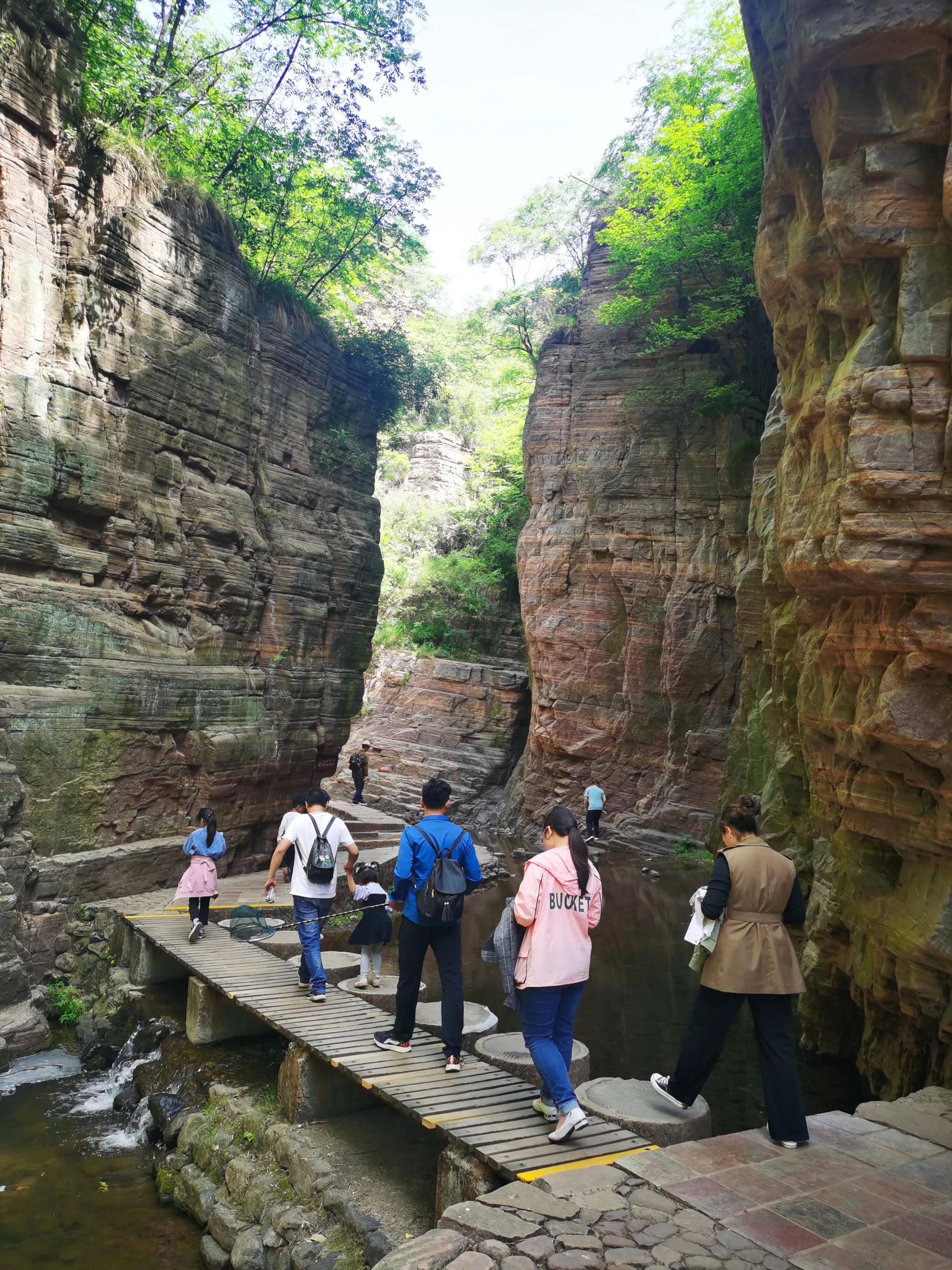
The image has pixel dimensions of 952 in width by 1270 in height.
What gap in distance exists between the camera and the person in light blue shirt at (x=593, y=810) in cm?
2048

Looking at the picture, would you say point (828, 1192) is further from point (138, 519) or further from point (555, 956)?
point (138, 519)

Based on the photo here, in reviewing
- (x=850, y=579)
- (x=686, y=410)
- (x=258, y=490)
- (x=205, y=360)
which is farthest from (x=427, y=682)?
(x=850, y=579)

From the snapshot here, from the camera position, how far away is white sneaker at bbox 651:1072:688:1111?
5.23 metres

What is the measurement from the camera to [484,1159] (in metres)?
4.56

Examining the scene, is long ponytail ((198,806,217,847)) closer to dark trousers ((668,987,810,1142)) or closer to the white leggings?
the white leggings

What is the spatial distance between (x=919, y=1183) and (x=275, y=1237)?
3840 mm

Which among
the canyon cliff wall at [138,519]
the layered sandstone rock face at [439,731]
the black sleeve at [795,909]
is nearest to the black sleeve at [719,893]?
the black sleeve at [795,909]

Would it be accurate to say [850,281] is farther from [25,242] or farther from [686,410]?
[686,410]

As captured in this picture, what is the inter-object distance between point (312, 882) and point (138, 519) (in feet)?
24.3

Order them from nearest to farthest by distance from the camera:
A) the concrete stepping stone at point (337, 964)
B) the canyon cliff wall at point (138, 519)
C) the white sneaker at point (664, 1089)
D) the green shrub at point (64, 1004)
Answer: the white sneaker at point (664, 1089) < the concrete stepping stone at point (337, 964) < the green shrub at point (64, 1004) < the canyon cliff wall at point (138, 519)

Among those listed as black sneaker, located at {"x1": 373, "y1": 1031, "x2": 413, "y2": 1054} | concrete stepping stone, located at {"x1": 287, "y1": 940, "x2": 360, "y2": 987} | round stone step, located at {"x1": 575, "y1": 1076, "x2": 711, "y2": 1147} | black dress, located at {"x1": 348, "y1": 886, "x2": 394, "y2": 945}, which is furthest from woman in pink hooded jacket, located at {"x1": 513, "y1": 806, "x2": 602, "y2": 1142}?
concrete stepping stone, located at {"x1": 287, "y1": 940, "x2": 360, "y2": 987}

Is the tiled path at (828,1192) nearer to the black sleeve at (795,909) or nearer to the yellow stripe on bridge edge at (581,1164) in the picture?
the yellow stripe on bridge edge at (581,1164)

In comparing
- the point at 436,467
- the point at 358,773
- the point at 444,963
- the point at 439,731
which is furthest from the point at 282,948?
the point at 436,467

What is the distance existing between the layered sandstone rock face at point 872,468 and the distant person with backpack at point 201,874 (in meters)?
6.47
